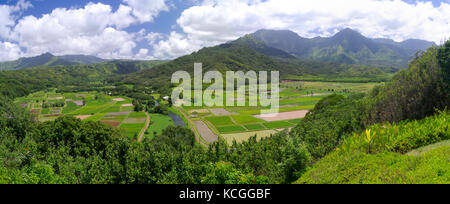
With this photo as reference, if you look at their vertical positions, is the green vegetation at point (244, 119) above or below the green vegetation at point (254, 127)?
above

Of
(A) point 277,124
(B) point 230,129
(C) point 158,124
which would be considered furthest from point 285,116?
(C) point 158,124

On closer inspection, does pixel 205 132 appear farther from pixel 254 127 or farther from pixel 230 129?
pixel 254 127

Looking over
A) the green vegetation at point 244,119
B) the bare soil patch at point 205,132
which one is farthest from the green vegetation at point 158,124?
the green vegetation at point 244,119

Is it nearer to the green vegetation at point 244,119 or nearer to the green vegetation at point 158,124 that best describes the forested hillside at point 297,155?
the green vegetation at point 158,124

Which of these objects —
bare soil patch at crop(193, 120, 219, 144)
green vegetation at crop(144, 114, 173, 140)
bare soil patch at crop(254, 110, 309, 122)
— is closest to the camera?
bare soil patch at crop(193, 120, 219, 144)

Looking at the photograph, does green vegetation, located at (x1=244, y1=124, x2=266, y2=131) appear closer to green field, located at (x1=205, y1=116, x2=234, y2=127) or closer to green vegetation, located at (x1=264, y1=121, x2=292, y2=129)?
green vegetation, located at (x1=264, y1=121, x2=292, y2=129)

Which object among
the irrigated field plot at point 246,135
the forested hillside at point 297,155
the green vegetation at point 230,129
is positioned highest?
the forested hillside at point 297,155

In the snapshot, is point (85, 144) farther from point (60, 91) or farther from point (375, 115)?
point (60, 91)

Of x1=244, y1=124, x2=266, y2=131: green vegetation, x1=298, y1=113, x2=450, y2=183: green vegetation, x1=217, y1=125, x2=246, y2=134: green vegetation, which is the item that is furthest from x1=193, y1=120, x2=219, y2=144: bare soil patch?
x1=298, y1=113, x2=450, y2=183: green vegetation
